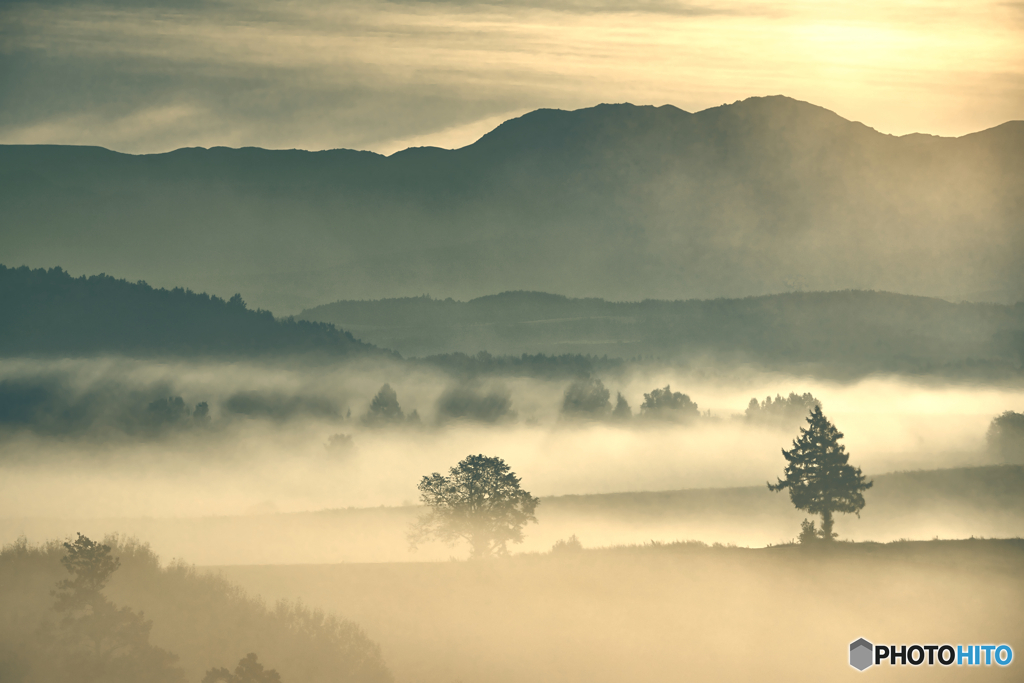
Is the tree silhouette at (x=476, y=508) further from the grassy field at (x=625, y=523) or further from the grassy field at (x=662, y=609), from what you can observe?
the grassy field at (x=662, y=609)

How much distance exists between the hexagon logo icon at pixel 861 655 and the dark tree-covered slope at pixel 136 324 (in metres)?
136

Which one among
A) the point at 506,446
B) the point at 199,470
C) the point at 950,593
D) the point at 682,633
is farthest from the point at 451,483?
the point at 506,446

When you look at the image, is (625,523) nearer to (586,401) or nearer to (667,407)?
(667,407)

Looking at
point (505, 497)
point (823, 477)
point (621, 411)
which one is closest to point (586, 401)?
point (621, 411)

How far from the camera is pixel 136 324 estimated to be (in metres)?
160

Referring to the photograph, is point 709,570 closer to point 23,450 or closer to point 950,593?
point 950,593

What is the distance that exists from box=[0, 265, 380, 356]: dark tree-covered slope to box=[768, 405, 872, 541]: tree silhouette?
12723 cm

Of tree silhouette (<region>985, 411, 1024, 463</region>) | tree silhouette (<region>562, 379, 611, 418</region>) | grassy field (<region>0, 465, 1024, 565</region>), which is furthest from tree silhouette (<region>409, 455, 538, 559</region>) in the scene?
tree silhouette (<region>562, 379, 611, 418</region>)

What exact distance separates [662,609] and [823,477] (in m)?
13.3

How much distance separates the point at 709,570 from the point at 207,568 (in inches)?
677

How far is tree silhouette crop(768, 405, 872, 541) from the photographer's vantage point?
39781mm

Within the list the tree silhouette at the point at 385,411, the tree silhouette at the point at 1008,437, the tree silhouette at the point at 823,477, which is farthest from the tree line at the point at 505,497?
the tree silhouette at the point at 385,411

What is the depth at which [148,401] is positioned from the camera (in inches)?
4569

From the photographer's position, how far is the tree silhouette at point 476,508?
125 ft
